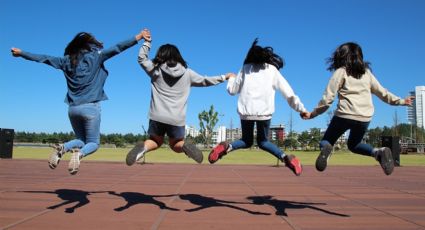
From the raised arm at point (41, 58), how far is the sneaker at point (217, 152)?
2.46m

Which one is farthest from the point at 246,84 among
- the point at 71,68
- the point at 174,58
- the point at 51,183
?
the point at 51,183

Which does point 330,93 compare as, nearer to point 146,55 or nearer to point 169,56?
point 169,56

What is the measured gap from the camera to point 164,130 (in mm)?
5488

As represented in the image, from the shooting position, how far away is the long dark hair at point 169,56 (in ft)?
18.4

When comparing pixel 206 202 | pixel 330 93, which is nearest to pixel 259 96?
pixel 330 93

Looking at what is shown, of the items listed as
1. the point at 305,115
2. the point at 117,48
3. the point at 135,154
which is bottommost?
the point at 135,154

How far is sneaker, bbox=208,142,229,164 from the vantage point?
558 cm

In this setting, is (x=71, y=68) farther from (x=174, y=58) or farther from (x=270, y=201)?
(x=270, y=201)

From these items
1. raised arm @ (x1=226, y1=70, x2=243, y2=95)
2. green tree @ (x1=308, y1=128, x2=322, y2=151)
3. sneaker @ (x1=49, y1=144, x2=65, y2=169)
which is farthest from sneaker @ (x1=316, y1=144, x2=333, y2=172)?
green tree @ (x1=308, y1=128, x2=322, y2=151)

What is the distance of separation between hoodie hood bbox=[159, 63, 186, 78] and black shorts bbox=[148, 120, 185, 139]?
0.69 meters

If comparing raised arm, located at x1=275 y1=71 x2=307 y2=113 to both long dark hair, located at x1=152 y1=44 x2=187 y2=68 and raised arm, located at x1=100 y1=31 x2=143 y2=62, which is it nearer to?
long dark hair, located at x1=152 y1=44 x2=187 y2=68

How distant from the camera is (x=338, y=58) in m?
5.68

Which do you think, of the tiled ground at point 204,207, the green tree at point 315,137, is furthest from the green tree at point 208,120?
the tiled ground at point 204,207

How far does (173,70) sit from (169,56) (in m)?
0.26
